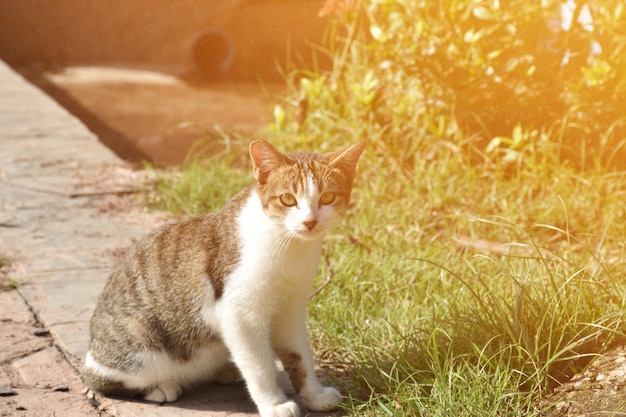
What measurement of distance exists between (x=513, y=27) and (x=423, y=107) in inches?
27.4

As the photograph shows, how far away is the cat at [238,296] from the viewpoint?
2.75 metres

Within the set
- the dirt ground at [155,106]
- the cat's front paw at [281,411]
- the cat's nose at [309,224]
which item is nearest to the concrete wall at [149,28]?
the dirt ground at [155,106]

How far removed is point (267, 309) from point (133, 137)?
4.25 metres

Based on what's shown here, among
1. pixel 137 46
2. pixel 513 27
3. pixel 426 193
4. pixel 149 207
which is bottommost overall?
pixel 426 193

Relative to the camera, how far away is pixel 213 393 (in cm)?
306

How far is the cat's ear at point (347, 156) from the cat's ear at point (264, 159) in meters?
0.16

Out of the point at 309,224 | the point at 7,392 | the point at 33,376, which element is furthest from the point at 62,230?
the point at 309,224

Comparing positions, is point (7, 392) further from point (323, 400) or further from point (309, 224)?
point (309, 224)

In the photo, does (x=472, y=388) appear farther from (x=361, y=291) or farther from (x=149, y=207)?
(x=149, y=207)

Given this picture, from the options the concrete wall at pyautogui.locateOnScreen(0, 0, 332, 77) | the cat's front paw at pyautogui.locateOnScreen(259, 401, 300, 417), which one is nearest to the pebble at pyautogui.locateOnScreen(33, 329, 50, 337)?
the cat's front paw at pyautogui.locateOnScreen(259, 401, 300, 417)

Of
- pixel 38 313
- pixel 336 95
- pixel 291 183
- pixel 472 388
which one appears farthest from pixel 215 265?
pixel 336 95

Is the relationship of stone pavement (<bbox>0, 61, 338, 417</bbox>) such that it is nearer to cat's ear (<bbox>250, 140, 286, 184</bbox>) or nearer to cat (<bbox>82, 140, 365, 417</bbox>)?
cat (<bbox>82, 140, 365, 417</bbox>)

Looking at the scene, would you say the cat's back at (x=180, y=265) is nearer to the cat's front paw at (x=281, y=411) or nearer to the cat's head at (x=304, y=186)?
the cat's head at (x=304, y=186)

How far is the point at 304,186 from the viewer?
9.04 ft
